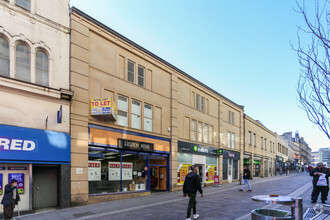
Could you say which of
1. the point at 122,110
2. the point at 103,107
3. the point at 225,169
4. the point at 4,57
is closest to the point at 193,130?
the point at 225,169

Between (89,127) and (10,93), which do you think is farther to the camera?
(89,127)

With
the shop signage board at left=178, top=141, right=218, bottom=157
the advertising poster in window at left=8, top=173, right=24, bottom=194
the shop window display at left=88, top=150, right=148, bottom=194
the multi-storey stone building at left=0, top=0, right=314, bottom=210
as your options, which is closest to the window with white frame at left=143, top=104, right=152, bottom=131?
the multi-storey stone building at left=0, top=0, right=314, bottom=210

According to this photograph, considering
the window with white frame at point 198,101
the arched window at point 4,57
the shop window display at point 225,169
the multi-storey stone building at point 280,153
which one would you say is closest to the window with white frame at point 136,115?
the arched window at point 4,57

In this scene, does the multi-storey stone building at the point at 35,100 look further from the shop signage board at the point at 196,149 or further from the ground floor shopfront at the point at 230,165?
the ground floor shopfront at the point at 230,165

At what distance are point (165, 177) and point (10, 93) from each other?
11.8m

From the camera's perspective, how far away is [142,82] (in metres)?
17.7

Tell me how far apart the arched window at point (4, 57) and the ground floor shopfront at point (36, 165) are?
2.14m

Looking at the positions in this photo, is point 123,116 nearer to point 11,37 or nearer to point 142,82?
point 142,82

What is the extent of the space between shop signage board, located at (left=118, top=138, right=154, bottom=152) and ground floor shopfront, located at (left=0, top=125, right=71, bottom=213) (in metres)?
3.50

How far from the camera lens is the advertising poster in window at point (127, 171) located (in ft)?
50.6

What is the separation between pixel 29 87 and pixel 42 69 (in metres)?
1.29

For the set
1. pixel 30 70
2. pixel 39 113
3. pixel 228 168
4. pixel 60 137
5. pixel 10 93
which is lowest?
pixel 228 168

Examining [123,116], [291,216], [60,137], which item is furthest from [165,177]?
[291,216]

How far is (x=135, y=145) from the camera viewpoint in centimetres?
1600
